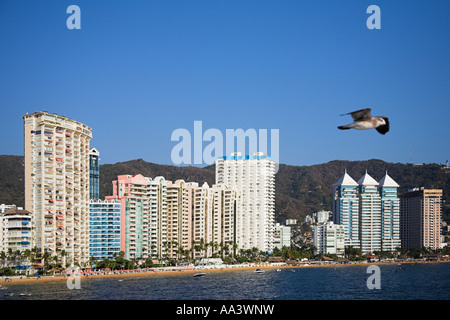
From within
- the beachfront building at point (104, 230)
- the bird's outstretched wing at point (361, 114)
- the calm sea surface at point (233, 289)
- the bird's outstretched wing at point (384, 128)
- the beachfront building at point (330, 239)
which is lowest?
the beachfront building at point (330, 239)

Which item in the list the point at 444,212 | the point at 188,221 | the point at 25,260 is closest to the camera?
the point at 25,260

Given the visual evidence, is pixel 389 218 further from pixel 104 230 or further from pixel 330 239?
pixel 104 230

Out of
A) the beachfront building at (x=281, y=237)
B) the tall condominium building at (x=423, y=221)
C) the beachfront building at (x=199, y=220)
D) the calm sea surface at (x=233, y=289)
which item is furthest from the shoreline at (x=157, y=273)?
the tall condominium building at (x=423, y=221)

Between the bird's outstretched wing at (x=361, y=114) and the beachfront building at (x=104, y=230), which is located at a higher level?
the bird's outstretched wing at (x=361, y=114)

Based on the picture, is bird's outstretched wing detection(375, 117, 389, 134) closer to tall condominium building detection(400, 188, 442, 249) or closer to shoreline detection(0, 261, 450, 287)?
shoreline detection(0, 261, 450, 287)

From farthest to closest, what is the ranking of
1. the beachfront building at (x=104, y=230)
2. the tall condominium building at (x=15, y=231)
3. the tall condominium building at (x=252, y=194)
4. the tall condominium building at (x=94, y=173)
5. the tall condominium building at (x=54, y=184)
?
the tall condominium building at (x=252, y=194)
the tall condominium building at (x=94, y=173)
the beachfront building at (x=104, y=230)
the tall condominium building at (x=54, y=184)
the tall condominium building at (x=15, y=231)

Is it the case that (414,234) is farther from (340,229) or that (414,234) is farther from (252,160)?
(252,160)

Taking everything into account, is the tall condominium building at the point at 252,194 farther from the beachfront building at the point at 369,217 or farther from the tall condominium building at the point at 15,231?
the tall condominium building at the point at 15,231
